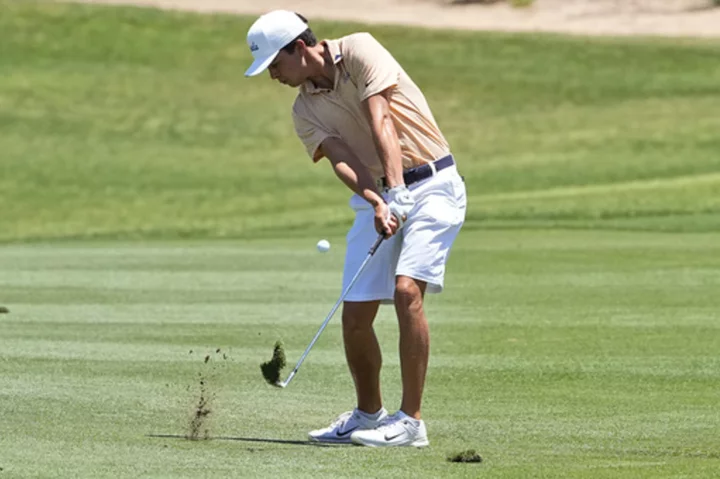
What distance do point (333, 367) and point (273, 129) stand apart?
84.6ft

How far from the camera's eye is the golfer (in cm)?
746

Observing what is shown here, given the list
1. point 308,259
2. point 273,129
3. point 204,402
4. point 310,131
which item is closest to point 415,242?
point 310,131

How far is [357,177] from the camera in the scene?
25.0ft

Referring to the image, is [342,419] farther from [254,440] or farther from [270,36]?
[270,36]

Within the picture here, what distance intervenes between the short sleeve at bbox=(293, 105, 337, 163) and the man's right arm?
3 centimetres

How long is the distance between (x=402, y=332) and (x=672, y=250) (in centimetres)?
1042

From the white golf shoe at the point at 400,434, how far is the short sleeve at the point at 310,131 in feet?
4.12

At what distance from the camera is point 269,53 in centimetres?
750

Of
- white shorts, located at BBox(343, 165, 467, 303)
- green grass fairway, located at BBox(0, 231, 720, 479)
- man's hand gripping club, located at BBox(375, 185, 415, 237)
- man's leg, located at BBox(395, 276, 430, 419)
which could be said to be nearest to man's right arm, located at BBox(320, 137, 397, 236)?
man's hand gripping club, located at BBox(375, 185, 415, 237)

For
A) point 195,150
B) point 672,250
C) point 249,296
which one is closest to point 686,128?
point 195,150

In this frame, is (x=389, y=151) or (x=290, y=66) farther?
(x=290, y=66)

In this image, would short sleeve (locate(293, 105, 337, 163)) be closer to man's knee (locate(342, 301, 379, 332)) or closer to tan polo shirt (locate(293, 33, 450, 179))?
tan polo shirt (locate(293, 33, 450, 179))

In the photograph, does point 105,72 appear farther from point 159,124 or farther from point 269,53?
point 269,53

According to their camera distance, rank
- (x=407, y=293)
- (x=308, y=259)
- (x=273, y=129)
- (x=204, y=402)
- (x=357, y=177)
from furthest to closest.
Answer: (x=273, y=129) → (x=308, y=259) → (x=204, y=402) → (x=357, y=177) → (x=407, y=293)
